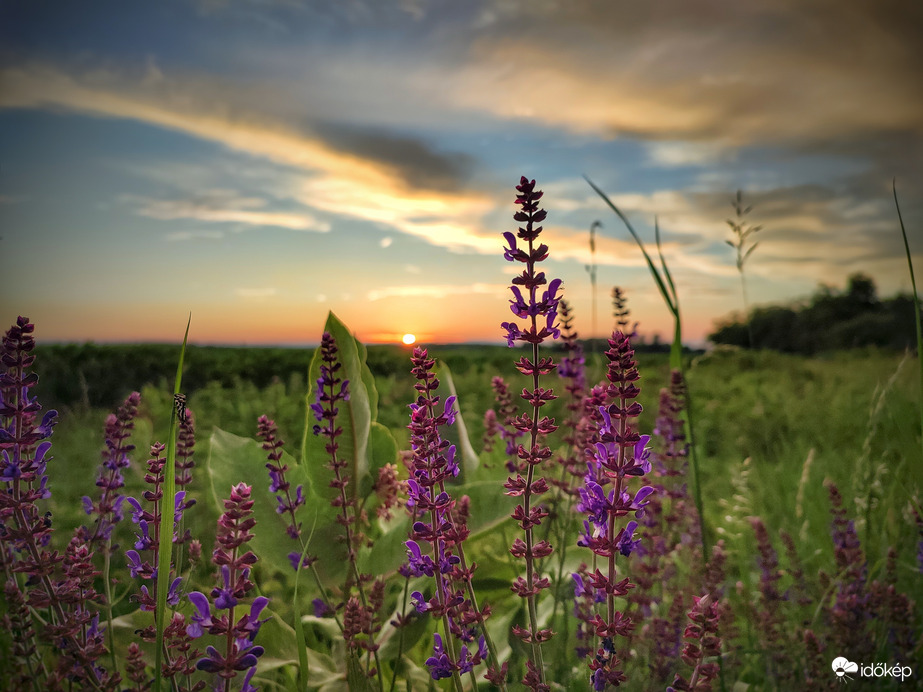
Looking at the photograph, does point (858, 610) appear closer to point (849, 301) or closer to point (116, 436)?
point (116, 436)

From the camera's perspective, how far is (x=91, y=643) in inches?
62.8

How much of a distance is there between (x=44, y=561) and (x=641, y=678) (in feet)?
6.74

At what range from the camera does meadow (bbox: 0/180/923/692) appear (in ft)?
4.48

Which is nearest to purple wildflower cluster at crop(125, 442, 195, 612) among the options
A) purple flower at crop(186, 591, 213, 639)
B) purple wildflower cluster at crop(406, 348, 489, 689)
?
purple flower at crop(186, 591, 213, 639)

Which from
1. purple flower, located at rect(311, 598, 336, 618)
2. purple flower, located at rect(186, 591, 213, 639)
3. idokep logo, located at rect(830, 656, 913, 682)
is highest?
purple flower, located at rect(186, 591, 213, 639)

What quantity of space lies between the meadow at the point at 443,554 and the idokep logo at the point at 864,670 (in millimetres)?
13

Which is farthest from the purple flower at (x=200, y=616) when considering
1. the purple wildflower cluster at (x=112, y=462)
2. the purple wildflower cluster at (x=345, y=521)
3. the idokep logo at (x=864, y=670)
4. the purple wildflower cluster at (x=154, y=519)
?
the idokep logo at (x=864, y=670)

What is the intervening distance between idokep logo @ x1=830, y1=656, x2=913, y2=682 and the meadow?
1cm

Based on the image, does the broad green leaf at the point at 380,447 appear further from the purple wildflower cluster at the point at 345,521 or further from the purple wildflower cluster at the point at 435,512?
the purple wildflower cluster at the point at 435,512

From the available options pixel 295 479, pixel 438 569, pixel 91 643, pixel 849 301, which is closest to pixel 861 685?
pixel 438 569

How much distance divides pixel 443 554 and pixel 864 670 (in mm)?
1829

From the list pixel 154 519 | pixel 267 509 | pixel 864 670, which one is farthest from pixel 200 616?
pixel 864 670

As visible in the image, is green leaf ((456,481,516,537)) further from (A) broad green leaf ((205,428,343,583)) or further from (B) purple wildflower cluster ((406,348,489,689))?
(B) purple wildflower cluster ((406,348,489,689))

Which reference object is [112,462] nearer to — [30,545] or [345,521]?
[30,545]
